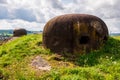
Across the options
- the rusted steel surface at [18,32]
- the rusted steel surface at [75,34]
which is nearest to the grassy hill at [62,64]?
the rusted steel surface at [75,34]

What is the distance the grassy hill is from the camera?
38.4 feet

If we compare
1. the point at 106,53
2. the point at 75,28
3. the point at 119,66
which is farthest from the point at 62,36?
the point at 119,66

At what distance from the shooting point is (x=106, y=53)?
50.1 feet

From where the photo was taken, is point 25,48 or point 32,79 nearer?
point 32,79

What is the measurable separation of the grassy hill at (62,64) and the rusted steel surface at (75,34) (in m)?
0.46

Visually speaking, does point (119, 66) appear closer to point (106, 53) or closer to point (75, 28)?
point (106, 53)

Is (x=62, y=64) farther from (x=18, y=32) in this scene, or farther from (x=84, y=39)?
(x=18, y=32)

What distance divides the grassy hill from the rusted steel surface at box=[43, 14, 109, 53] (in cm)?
46

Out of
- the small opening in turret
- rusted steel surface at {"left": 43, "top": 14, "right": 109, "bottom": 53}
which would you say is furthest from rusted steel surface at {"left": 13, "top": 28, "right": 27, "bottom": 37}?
the small opening in turret

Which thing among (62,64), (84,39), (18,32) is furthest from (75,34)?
(18,32)

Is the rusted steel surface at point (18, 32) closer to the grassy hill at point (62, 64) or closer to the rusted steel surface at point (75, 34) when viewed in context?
the grassy hill at point (62, 64)

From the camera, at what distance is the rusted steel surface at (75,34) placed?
15453 mm

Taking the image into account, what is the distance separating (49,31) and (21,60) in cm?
264

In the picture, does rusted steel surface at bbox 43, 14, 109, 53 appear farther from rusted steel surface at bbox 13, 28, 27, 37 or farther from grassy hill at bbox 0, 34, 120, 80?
rusted steel surface at bbox 13, 28, 27, 37
